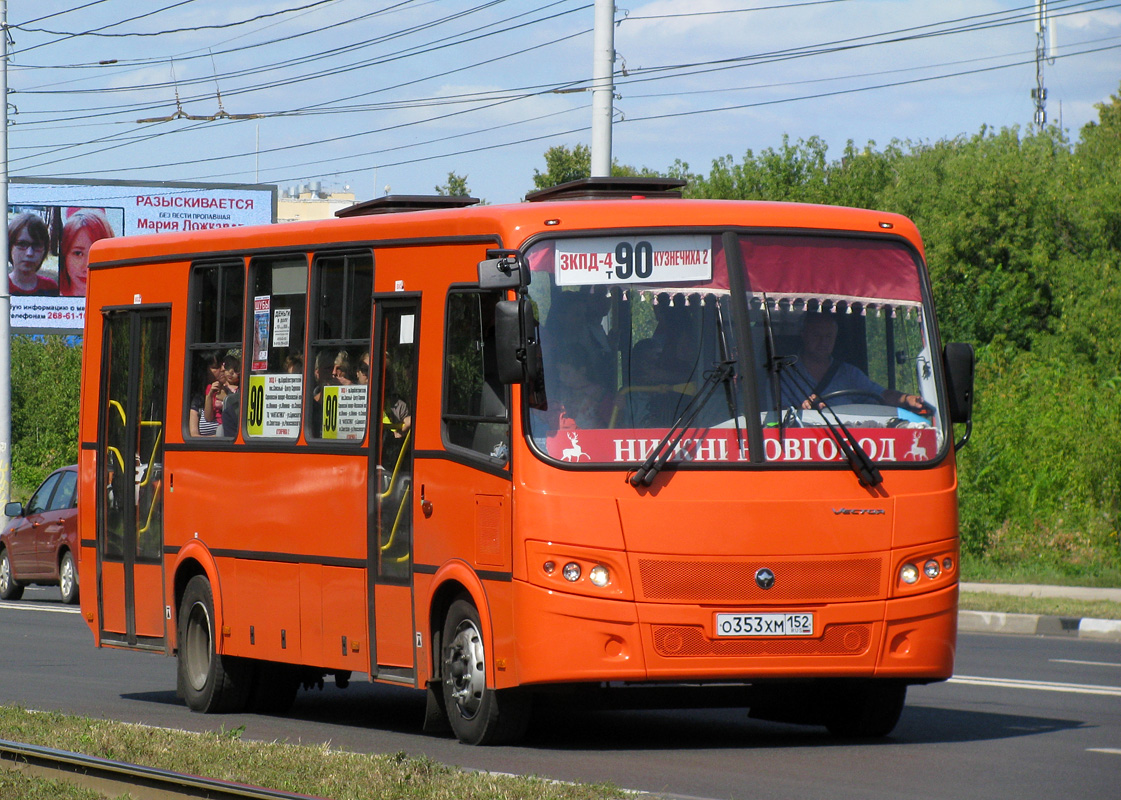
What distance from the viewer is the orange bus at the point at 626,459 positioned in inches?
357

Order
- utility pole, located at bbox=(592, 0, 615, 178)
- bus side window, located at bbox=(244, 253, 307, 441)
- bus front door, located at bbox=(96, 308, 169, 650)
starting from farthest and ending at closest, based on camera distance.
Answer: utility pole, located at bbox=(592, 0, 615, 178) → bus front door, located at bbox=(96, 308, 169, 650) → bus side window, located at bbox=(244, 253, 307, 441)

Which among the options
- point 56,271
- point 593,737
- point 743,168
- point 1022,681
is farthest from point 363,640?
point 743,168

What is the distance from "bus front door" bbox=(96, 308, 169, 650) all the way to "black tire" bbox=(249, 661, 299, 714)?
30.8 inches

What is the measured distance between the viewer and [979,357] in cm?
3412

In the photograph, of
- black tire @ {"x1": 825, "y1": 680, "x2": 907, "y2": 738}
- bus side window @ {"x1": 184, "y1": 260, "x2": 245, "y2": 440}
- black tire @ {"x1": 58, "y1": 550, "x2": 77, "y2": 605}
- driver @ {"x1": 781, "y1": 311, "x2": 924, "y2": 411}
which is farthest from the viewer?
black tire @ {"x1": 58, "y1": 550, "x2": 77, "y2": 605}

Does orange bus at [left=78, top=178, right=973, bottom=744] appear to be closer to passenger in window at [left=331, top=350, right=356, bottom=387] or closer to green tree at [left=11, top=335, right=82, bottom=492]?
passenger in window at [left=331, top=350, right=356, bottom=387]

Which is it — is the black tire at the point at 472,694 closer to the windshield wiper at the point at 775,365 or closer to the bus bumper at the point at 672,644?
the bus bumper at the point at 672,644

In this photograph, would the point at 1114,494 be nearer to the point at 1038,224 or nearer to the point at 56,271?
the point at 1038,224

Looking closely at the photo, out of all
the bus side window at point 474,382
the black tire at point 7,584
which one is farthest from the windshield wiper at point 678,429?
the black tire at point 7,584

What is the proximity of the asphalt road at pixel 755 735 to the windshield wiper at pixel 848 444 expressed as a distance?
1352mm

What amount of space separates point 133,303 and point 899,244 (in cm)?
576

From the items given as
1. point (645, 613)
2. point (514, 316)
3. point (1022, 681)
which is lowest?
point (1022, 681)

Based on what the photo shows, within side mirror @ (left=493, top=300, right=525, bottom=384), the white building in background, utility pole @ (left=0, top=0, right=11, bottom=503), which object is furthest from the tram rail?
the white building in background

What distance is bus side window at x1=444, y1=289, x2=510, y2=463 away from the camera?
31.1ft
